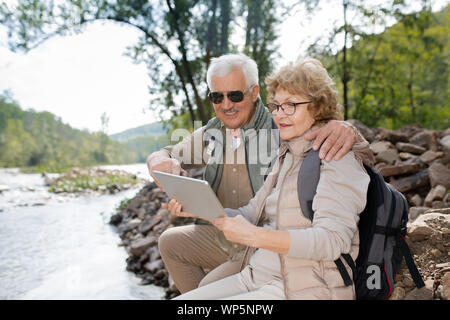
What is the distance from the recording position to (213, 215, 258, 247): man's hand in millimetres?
1217

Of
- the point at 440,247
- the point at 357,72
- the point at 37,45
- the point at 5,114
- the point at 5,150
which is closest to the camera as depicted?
the point at 440,247

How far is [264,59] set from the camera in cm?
1003

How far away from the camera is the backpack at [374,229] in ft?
4.23

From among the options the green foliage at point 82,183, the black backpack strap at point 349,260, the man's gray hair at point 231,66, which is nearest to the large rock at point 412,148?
the man's gray hair at point 231,66

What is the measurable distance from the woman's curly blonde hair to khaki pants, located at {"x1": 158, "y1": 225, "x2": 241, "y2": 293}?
1189 mm

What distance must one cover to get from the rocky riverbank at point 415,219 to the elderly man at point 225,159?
3.57 ft

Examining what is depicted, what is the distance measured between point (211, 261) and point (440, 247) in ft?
4.87

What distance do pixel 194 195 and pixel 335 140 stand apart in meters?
0.65

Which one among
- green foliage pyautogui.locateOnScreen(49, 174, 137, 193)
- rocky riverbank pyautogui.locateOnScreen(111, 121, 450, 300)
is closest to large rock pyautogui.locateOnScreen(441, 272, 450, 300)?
rocky riverbank pyautogui.locateOnScreen(111, 121, 450, 300)

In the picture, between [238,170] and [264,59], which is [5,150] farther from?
[238,170]

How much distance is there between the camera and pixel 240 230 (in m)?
1.24

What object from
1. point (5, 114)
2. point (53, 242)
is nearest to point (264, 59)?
point (53, 242)

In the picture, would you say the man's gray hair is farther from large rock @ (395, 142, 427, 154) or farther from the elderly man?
large rock @ (395, 142, 427, 154)

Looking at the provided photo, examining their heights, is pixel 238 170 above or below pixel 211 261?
above
